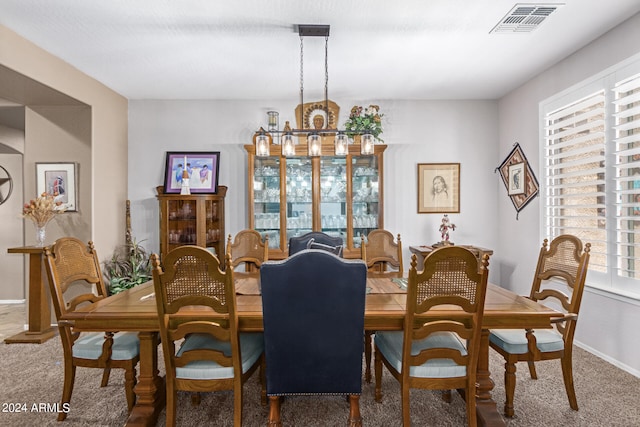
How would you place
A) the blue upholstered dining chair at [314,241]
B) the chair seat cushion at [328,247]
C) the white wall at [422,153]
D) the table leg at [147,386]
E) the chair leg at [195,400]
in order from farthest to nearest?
1. the white wall at [422,153]
2. the blue upholstered dining chair at [314,241]
3. the chair seat cushion at [328,247]
4. the chair leg at [195,400]
5. the table leg at [147,386]

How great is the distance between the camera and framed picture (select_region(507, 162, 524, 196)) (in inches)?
164

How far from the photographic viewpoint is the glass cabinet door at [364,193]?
4.41m

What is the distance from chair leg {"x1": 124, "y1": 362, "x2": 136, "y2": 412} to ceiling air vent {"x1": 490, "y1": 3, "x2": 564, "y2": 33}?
3435 millimetres

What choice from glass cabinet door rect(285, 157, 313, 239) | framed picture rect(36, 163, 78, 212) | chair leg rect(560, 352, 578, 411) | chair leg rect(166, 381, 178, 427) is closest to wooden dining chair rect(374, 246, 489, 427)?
chair leg rect(560, 352, 578, 411)

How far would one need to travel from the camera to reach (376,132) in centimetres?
423

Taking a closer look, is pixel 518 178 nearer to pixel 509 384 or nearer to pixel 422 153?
pixel 422 153

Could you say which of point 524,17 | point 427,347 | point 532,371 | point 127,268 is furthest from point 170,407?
point 524,17

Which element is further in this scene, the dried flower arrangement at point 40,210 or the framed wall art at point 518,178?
the framed wall art at point 518,178

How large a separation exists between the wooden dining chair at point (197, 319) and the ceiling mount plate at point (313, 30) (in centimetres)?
196

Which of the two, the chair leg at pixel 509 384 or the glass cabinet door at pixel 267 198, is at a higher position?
the glass cabinet door at pixel 267 198

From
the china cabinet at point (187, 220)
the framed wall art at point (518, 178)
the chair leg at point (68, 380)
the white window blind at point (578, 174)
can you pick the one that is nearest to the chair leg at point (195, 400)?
the chair leg at point (68, 380)

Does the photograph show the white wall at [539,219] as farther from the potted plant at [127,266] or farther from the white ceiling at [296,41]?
the potted plant at [127,266]

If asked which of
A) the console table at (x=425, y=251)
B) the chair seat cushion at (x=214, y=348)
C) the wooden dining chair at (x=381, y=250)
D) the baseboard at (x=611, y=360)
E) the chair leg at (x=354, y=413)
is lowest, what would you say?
the baseboard at (x=611, y=360)

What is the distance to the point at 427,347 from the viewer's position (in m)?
2.01
